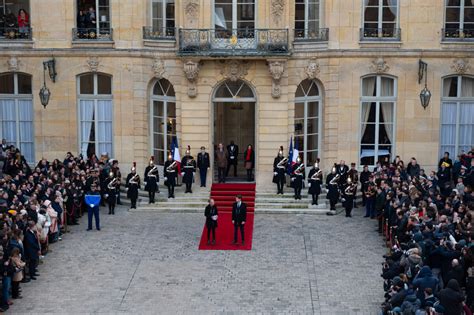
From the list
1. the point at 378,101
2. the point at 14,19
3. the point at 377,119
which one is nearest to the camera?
the point at 378,101

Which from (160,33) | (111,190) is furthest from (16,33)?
(111,190)

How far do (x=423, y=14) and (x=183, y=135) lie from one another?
10446 millimetres

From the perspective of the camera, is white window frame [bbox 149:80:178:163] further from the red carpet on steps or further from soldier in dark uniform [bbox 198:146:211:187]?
the red carpet on steps

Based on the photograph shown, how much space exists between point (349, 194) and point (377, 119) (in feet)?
14.0

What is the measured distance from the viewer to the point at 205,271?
24.2 metres

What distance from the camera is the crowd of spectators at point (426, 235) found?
1769 centimetres

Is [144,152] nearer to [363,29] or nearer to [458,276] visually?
[363,29]

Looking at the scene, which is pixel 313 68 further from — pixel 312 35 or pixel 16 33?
pixel 16 33

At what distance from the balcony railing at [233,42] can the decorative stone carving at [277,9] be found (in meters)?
0.51

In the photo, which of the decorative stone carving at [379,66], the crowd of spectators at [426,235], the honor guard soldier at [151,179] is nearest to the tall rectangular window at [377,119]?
the decorative stone carving at [379,66]

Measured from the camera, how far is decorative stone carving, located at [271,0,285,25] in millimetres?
32250

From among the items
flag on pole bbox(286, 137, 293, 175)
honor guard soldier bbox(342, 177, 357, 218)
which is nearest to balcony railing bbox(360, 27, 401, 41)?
flag on pole bbox(286, 137, 293, 175)

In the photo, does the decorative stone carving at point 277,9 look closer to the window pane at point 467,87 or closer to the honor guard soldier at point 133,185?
the window pane at point 467,87

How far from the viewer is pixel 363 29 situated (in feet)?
106
